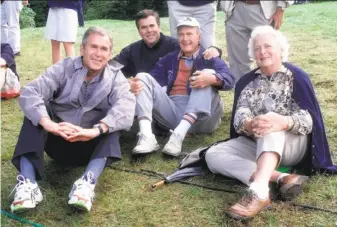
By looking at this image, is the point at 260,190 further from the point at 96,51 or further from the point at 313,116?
the point at 96,51

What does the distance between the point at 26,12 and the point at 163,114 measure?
18.2 metres

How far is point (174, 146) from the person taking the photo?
389 cm

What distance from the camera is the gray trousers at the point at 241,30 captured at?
4.49 metres

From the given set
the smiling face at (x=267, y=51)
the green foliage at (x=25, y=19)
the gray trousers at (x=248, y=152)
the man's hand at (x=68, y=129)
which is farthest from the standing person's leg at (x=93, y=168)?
the green foliage at (x=25, y=19)

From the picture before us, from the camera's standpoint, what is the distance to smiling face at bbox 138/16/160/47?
14.8ft

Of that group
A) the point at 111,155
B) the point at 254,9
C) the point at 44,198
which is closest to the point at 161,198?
the point at 111,155

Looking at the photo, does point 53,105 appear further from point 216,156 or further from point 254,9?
point 254,9

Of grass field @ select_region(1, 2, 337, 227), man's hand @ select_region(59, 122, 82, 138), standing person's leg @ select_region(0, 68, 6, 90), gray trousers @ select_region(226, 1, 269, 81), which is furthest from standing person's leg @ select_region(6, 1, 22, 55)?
man's hand @ select_region(59, 122, 82, 138)

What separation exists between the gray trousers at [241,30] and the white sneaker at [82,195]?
7.74 feet

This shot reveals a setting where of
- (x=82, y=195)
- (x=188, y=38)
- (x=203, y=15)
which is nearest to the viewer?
(x=82, y=195)

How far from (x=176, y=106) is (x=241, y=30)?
1.13 metres

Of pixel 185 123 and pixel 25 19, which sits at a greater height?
pixel 185 123

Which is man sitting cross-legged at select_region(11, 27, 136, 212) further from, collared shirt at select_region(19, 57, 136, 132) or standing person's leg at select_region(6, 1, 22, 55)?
standing person's leg at select_region(6, 1, 22, 55)

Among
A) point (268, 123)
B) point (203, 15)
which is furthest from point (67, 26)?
point (268, 123)
